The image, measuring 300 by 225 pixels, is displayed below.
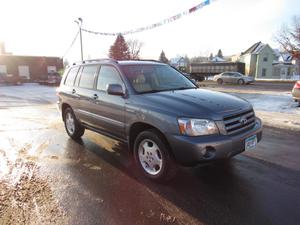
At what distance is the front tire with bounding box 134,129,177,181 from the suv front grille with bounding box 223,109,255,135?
0.89m

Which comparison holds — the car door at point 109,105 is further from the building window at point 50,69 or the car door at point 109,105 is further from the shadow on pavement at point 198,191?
the building window at point 50,69

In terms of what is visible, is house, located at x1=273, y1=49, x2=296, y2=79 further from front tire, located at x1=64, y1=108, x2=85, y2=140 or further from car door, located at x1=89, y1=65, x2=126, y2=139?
car door, located at x1=89, y1=65, x2=126, y2=139

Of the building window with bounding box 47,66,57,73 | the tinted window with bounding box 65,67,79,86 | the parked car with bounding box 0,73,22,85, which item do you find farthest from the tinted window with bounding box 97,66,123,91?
the building window with bounding box 47,66,57,73

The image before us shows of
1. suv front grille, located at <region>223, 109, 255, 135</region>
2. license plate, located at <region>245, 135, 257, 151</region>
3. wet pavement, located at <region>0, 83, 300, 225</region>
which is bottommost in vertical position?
wet pavement, located at <region>0, 83, 300, 225</region>

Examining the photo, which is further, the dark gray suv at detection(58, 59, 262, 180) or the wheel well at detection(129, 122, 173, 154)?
the wheel well at detection(129, 122, 173, 154)

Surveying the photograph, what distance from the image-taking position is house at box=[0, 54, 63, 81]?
109ft

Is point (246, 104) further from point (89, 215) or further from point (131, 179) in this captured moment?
point (89, 215)

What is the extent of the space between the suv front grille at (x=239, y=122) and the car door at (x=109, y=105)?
5.41 feet

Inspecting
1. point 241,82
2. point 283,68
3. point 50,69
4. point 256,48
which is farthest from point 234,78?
point 283,68

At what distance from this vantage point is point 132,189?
3344mm

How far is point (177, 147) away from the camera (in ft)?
10.0

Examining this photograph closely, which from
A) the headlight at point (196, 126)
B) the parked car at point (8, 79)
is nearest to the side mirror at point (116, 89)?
the headlight at point (196, 126)

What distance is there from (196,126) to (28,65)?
1499 inches

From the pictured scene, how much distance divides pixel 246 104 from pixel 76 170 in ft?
9.90
